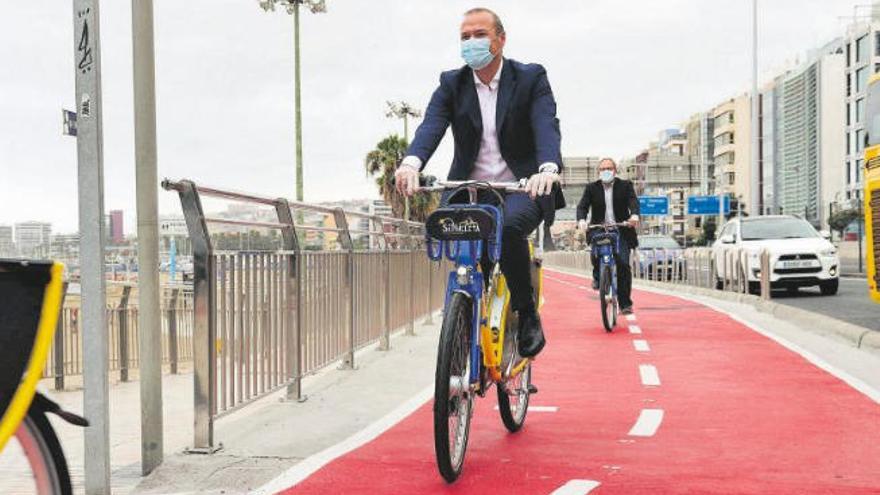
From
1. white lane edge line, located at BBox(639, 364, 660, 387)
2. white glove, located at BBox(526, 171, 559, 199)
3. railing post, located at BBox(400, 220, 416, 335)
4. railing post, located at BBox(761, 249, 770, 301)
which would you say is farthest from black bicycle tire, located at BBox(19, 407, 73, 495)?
railing post, located at BBox(761, 249, 770, 301)

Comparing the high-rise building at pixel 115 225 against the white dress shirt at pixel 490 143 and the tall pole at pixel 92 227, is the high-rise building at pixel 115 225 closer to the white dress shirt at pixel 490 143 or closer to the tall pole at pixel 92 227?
the tall pole at pixel 92 227

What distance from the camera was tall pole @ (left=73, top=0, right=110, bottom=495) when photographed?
170 inches

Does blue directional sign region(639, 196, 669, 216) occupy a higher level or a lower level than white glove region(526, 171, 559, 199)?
higher

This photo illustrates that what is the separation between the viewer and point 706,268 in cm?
2208

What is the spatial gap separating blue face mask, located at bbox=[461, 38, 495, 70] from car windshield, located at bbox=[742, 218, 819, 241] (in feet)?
52.6

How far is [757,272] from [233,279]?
15067 mm

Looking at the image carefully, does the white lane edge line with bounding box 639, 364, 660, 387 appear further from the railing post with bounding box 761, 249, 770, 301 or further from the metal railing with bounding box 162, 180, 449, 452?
the railing post with bounding box 761, 249, 770, 301

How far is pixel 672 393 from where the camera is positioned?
285 inches

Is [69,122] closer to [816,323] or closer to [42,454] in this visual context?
[42,454]

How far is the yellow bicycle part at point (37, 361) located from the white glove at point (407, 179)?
2.27 m

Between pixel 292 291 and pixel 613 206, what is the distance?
6.04 meters

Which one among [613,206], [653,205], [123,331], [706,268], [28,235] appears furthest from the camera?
[653,205]

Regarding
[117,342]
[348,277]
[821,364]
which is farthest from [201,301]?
[117,342]

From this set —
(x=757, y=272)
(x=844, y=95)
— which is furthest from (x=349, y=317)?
(x=844, y=95)
